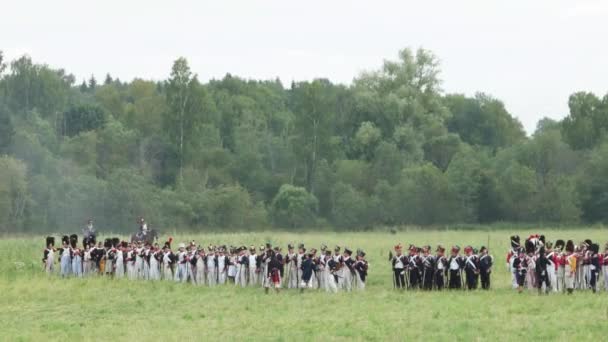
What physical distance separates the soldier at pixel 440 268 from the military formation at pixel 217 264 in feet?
8.06

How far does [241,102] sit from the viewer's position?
111875mm

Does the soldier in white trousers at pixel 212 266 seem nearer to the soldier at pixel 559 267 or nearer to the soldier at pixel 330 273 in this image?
the soldier at pixel 330 273

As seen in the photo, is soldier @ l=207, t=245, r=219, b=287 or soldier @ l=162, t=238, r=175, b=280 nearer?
soldier @ l=207, t=245, r=219, b=287

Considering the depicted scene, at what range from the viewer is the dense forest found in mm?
81500

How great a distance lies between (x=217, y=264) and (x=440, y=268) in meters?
9.32

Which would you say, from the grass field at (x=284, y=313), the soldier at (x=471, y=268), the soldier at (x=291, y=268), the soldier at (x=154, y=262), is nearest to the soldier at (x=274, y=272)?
the grass field at (x=284, y=313)

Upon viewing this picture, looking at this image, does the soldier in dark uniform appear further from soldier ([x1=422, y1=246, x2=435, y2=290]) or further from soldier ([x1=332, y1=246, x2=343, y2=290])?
soldier ([x1=422, y1=246, x2=435, y2=290])

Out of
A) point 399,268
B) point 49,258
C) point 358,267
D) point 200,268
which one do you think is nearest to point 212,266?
point 200,268

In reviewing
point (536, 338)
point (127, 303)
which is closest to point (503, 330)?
point (536, 338)

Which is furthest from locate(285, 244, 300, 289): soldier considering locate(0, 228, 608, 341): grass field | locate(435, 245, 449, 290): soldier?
locate(435, 245, 449, 290): soldier

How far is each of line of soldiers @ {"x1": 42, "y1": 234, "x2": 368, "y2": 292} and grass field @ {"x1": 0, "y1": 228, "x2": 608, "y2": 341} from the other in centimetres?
102

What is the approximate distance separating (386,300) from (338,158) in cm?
6371

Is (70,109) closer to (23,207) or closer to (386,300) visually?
(23,207)

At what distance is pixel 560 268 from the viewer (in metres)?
33.4
